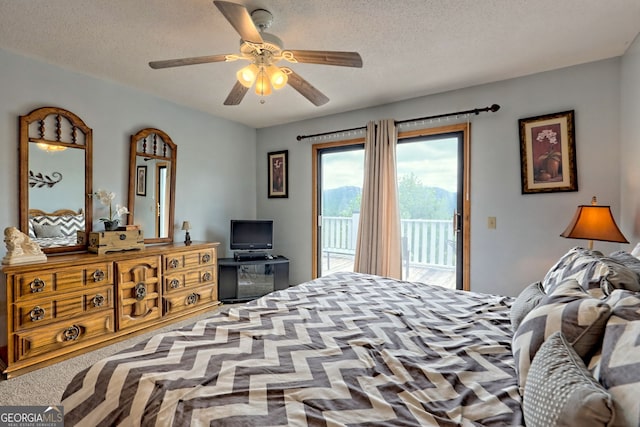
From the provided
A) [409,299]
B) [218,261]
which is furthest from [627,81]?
[218,261]

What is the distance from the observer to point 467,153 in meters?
3.09

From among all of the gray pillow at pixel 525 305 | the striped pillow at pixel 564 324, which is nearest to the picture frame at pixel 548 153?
the gray pillow at pixel 525 305

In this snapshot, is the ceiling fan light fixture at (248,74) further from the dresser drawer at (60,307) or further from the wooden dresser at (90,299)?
the dresser drawer at (60,307)

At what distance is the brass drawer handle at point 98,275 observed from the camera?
2.56 metres

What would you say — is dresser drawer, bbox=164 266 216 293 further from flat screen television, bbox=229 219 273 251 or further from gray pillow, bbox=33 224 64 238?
gray pillow, bbox=33 224 64 238

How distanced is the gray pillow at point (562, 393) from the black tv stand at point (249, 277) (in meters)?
3.32

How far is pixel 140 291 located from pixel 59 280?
0.65 meters

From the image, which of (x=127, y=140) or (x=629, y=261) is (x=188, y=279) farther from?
(x=629, y=261)

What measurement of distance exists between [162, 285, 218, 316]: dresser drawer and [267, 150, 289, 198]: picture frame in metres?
1.62

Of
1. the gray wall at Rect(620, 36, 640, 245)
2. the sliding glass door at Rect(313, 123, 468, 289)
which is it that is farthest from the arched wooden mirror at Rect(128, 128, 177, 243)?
the gray wall at Rect(620, 36, 640, 245)

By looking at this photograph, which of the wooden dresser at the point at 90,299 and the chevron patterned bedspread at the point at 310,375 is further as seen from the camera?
the wooden dresser at the point at 90,299

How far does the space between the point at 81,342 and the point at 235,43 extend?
2.69 metres

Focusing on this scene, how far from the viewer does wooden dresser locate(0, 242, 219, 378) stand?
2.15 meters

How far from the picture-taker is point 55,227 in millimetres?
2701
